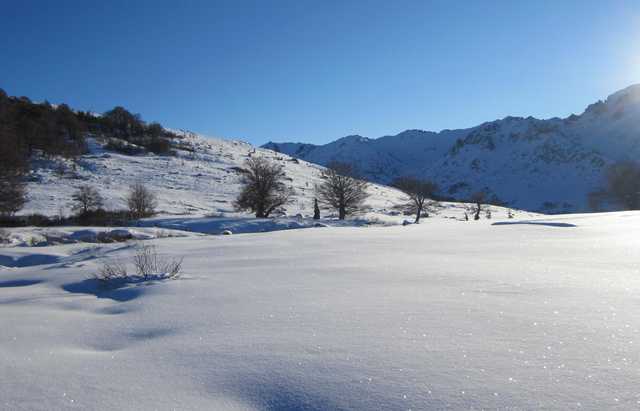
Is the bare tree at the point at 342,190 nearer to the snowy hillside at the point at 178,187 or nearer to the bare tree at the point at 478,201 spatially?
the snowy hillside at the point at 178,187

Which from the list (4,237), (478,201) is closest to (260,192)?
(4,237)

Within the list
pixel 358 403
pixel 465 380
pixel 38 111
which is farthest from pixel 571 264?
pixel 38 111

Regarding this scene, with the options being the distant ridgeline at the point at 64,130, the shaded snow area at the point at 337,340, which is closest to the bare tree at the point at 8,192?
the distant ridgeline at the point at 64,130

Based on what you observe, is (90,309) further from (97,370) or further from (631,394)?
(631,394)

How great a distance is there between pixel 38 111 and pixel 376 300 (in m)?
86.5

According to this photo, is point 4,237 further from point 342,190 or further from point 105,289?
point 342,190

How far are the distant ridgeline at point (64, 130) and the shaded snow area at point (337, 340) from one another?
30.0 meters

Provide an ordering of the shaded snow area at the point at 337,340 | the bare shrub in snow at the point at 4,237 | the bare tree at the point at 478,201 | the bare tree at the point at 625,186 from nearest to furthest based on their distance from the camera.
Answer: the shaded snow area at the point at 337,340
the bare shrub in snow at the point at 4,237
the bare tree at the point at 478,201
the bare tree at the point at 625,186

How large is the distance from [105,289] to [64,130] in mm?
73710

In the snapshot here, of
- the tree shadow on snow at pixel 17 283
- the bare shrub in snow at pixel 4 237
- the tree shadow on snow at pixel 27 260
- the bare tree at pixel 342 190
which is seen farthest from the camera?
the bare tree at pixel 342 190

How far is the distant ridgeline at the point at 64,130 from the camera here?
5395 cm

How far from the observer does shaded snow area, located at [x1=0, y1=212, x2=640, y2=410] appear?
2221mm

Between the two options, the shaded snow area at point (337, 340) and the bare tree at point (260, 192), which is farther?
the bare tree at point (260, 192)

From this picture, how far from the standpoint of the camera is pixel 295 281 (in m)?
5.60
